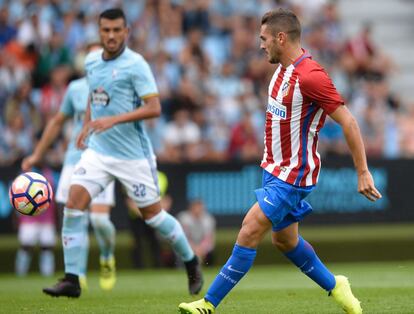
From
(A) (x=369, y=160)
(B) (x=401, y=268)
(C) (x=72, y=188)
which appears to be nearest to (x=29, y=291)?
(C) (x=72, y=188)

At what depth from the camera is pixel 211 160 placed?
61.3ft

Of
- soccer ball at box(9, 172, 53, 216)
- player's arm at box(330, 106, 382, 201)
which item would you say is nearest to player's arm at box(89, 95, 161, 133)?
soccer ball at box(9, 172, 53, 216)

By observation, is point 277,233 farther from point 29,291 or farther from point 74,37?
point 74,37

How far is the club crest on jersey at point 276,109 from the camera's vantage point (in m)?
8.47

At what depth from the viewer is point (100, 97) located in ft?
35.5

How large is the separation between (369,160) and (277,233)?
400 inches

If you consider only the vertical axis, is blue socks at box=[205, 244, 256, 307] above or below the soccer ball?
below

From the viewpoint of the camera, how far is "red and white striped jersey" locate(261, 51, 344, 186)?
838cm

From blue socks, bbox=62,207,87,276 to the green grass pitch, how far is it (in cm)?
35

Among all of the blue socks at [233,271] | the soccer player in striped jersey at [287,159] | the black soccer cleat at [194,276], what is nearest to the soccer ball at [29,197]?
the black soccer cleat at [194,276]

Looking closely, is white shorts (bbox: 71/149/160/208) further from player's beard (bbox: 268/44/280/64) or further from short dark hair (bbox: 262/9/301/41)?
short dark hair (bbox: 262/9/301/41)

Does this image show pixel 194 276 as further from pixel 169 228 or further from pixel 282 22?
pixel 282 22

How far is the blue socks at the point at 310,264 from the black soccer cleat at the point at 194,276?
88.9 inches

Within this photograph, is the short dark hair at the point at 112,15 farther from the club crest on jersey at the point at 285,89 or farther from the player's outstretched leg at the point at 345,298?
the player's outstretched leg at the point at 345,298
